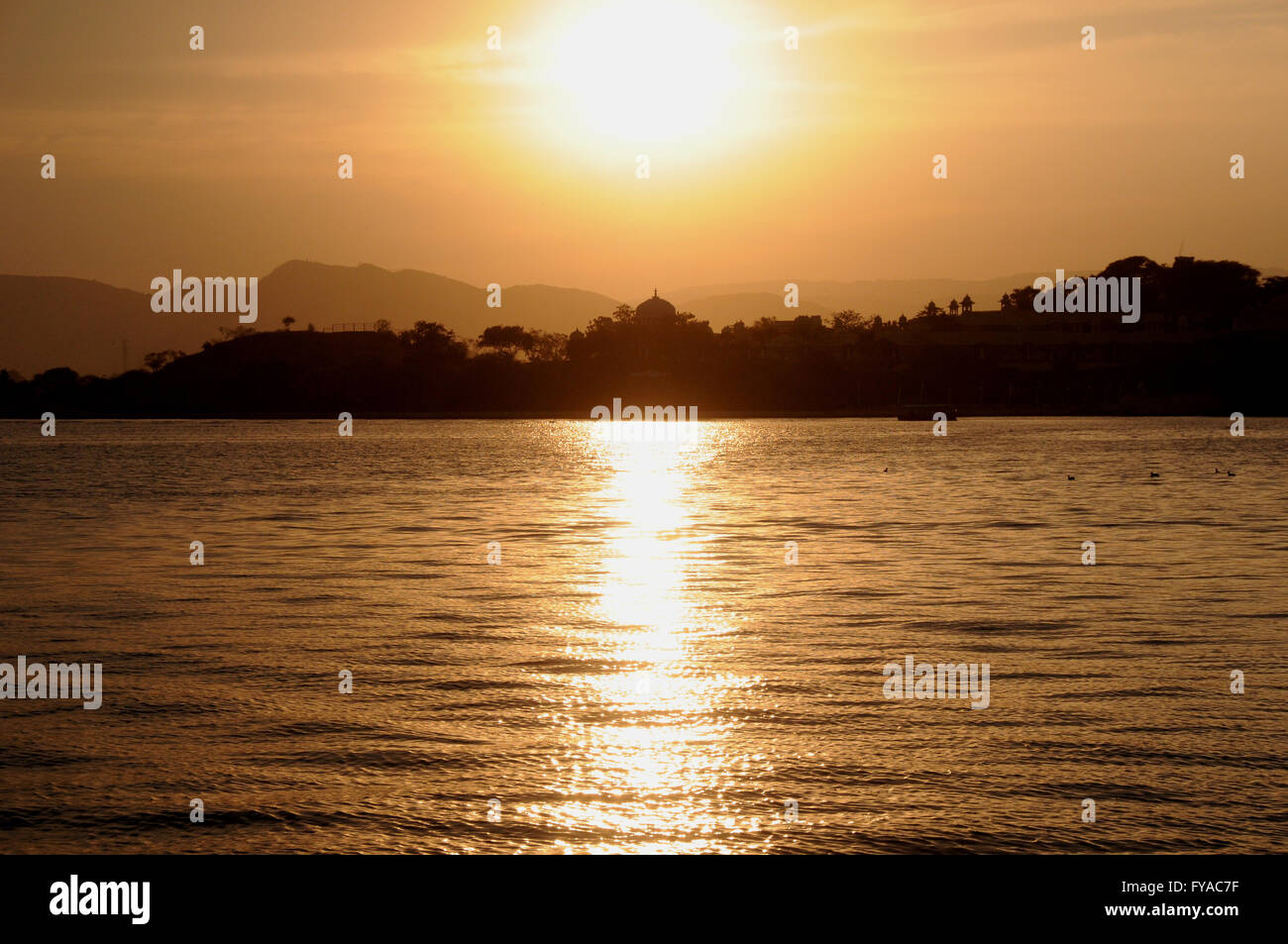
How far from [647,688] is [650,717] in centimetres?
139

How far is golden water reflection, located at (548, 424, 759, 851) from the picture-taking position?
33.0 ft

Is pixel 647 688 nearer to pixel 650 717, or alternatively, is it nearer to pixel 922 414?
pixel 650 717

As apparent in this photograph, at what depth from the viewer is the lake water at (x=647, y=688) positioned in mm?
10227

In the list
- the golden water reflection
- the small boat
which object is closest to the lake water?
the golden water reflection

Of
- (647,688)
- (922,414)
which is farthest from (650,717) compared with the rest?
(922,414)

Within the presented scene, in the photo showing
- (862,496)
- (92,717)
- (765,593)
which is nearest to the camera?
(92,717)

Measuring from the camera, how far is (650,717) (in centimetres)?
1343

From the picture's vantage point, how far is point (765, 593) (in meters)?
22.8

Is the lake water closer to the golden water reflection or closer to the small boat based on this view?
the golden water reflection

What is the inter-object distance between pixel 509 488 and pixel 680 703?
148 feet

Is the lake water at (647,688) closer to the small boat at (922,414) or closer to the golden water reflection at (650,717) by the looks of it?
the golden water reflection at (650,717)
